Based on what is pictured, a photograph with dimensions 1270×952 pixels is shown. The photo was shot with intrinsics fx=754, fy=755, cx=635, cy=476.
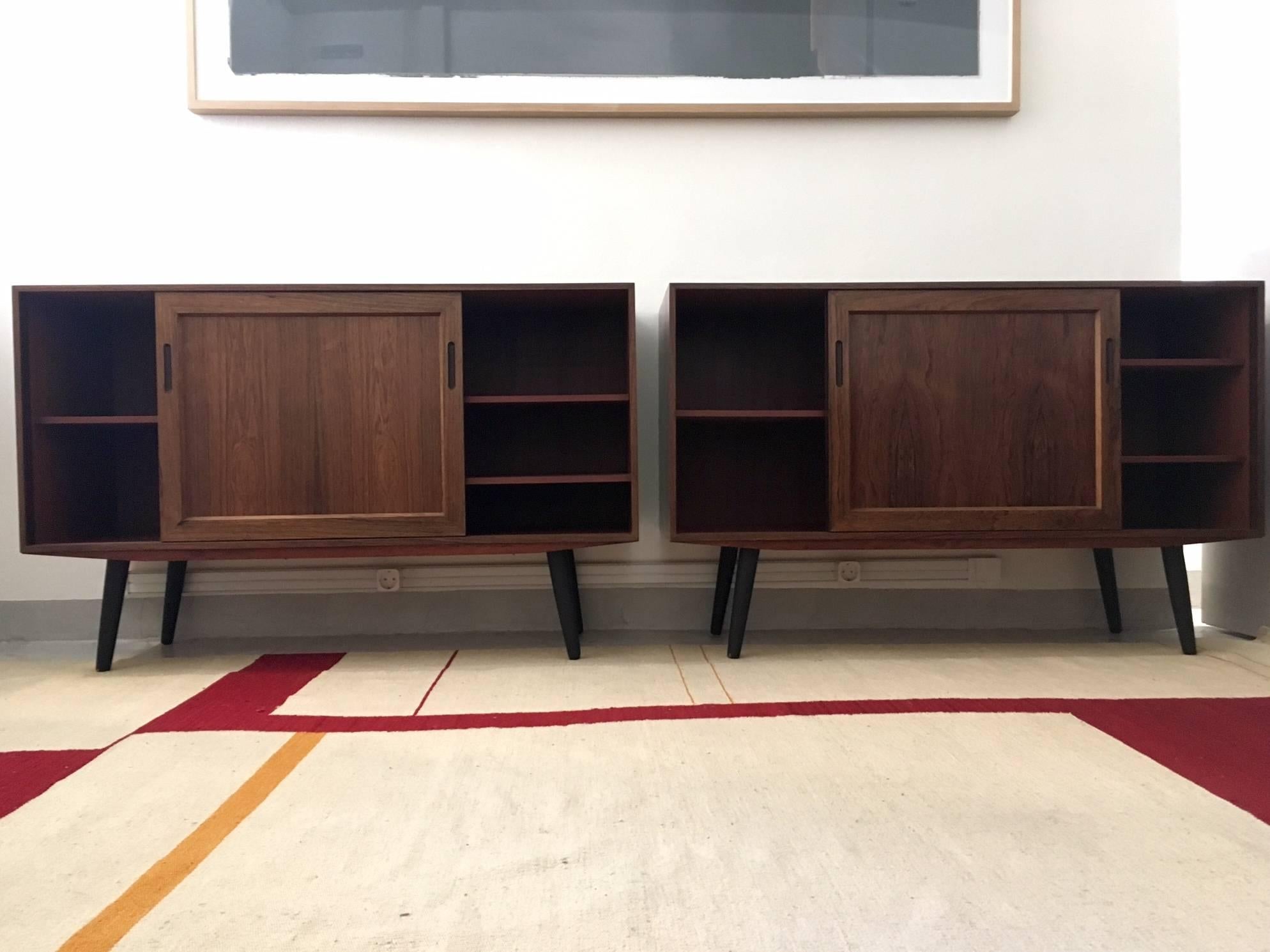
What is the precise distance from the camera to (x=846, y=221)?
67.5 inches

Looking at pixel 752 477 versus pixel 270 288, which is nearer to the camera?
pixel 270 288

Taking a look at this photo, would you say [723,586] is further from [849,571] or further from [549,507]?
[549,507]

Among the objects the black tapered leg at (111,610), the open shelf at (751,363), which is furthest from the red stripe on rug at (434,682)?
the open shelf at (751,363)

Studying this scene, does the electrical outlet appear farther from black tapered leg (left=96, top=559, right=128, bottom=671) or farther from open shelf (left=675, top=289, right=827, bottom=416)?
black tapered leg (left=96, top=559, right=128, bottom=671)

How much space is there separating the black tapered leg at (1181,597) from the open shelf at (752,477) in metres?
0.67

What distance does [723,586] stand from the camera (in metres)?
1.63

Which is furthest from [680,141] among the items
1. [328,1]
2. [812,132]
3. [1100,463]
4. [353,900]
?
[353,900]

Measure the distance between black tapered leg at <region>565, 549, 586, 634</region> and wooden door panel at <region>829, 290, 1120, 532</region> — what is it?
0.51 metres

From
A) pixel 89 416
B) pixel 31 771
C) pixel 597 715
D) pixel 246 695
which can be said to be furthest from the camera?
pixel 89 416

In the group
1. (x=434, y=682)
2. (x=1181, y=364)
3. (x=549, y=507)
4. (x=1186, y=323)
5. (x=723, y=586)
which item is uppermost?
(x=1186, y=323)

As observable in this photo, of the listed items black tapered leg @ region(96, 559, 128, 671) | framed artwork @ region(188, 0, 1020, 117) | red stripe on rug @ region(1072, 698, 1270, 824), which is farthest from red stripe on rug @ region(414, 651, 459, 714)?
framed artwork @ region(188, 0, 1020, 117)

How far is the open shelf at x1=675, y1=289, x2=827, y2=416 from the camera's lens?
168cm

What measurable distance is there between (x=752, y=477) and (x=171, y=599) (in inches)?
50.8

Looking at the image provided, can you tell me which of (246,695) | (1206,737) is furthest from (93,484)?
(1206,737)
